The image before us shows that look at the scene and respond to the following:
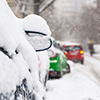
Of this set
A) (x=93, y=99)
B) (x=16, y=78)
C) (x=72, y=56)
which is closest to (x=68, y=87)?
(x=93, y=99)

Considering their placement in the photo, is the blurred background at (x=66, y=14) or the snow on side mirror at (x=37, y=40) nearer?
the snow on side mirror at (x=37, y=40)

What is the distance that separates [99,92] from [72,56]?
21.7ft

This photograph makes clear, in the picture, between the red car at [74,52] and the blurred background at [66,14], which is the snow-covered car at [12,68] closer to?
the blurred background at [66,14]

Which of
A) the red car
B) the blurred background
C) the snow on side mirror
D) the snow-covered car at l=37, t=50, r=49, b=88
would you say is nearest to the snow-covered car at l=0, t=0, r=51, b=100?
the snow on side mirror

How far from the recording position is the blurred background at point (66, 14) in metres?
9.72

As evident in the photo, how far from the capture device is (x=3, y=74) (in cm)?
98

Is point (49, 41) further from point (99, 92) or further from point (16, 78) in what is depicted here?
point (99, 92)

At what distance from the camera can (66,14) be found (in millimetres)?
105000

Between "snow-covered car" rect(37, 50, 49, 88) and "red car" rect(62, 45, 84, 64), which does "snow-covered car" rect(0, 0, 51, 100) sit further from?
"red car" rect(62, 45, 84, 64)

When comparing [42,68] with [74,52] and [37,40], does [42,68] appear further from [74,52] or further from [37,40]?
[74,52]

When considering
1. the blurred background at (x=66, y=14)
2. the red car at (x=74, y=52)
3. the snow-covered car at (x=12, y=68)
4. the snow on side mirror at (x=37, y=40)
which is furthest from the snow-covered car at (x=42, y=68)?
the red car at (x=74, y=52)

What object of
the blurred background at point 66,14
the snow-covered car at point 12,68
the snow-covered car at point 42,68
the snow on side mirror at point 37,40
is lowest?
the blurred background at point 66,14

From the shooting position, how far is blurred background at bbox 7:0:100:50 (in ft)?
31.9

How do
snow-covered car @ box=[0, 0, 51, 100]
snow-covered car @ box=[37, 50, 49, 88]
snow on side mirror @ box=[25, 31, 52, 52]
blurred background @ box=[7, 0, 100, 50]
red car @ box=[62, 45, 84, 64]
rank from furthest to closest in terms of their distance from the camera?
red car @ box=[62, 45, 84, 64] < blurred background @ box=[7, 0, 100, 50] < snow-covered car @ box=[37, 50, 49, 88] < snow on side mirror @ box=[25, 31, 52, 52] < snow-covered car @ box=[0, 0, 51, 100]
